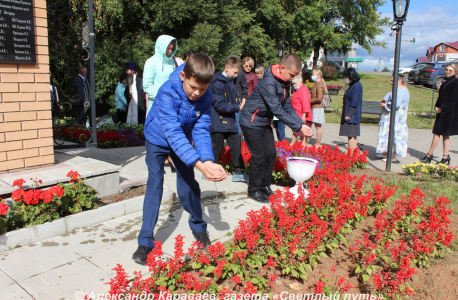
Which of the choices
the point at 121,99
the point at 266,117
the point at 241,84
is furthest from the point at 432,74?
the point at 266,117

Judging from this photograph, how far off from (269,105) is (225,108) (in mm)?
1088

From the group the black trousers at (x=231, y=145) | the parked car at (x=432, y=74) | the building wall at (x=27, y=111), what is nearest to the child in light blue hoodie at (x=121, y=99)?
the black trousers at (x=231, y=145)

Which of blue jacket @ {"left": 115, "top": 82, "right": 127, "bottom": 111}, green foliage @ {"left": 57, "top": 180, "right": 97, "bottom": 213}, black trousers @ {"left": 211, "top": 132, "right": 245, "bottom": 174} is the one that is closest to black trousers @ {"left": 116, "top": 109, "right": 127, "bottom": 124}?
blue jacket @ {"left": 115, "top": 82, "right": 127, "bottom": 111}

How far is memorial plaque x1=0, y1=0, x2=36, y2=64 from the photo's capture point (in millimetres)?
3793

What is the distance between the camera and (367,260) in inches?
111

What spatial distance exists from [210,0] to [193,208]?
48.7ft

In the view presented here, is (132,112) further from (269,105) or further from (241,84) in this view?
(269,105)

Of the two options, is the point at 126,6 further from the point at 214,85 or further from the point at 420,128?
the point at 420,128

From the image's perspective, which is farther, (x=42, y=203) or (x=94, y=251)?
(x=42, y=203)

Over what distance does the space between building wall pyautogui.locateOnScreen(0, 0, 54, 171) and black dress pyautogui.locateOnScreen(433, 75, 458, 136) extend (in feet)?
23.7

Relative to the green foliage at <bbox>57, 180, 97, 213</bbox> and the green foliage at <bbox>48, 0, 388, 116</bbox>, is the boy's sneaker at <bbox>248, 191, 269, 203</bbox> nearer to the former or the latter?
the green foliage at <bbox>57, 180, 97, 213</bbox>

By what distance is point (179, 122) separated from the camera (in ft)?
9.52

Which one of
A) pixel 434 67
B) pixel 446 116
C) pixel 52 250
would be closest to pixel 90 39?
pixel 52 250

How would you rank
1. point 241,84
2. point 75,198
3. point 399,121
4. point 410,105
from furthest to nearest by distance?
1. point 410,105
2. point 399,121
3. point 241,84
4. point 75,198
